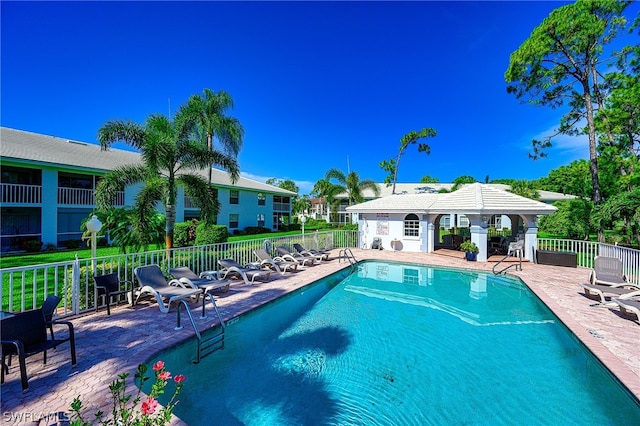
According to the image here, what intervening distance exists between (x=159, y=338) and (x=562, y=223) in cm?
2430

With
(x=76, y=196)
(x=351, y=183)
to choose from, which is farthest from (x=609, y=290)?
(x=76, y=196)

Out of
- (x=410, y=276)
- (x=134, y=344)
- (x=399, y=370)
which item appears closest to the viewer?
(x=134, y=344)

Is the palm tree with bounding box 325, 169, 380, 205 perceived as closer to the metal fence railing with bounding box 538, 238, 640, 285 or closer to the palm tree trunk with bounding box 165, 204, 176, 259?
the metal fence railing with bounding box 538, 238, 640, 285

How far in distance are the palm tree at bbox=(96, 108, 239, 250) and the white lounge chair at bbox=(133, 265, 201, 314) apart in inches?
107

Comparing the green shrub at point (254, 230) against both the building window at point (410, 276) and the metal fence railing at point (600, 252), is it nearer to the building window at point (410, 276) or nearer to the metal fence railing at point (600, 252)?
the building window at point (410, 276)

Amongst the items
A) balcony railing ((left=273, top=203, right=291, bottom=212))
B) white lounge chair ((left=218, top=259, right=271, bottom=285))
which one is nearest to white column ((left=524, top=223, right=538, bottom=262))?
white lounge chair ((left=218, top=259, right=271, bottom=285))

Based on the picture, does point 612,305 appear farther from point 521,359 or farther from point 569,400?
point 569,400

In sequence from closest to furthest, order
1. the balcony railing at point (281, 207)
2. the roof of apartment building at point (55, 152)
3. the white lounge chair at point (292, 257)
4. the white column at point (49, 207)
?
1. the white lounge chair at point (292, 257)
2. the roof of apartment building at point (55, 152)
3. the white column at point (49, 207)
4. the balcony railing at point (281, 207)

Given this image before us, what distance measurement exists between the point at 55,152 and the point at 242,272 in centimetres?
1949

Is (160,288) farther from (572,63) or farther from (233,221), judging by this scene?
(233,221)

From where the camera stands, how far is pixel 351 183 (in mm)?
34531

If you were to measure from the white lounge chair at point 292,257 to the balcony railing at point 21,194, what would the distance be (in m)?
17.1

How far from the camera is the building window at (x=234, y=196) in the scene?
31.8 meters

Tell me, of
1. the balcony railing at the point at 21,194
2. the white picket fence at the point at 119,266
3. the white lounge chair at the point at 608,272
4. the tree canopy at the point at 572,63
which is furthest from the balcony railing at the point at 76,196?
the tree canopy at the point at 572,63
